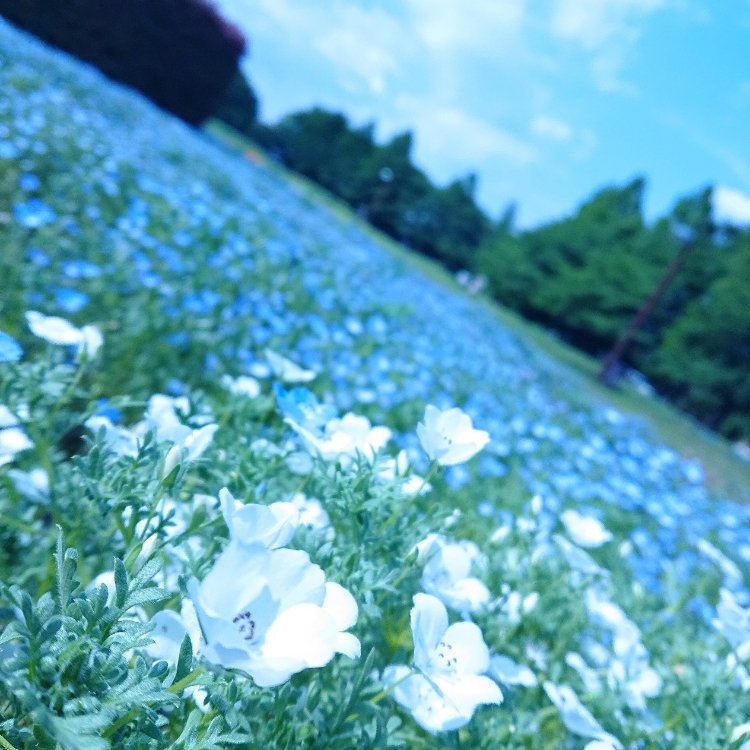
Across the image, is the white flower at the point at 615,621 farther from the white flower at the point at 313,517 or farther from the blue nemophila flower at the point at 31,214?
the blue nemophila flower at the point at 31,214

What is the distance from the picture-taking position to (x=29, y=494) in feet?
4.25

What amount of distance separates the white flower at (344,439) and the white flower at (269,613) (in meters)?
0.38

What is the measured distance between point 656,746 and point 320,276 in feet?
17.1

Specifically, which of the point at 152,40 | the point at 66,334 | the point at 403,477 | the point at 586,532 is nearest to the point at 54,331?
the point at 66,334

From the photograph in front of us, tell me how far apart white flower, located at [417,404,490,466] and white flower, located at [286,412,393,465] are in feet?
0.34

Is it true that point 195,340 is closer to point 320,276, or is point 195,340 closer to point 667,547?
point 320,276

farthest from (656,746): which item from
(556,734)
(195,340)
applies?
(195,340)

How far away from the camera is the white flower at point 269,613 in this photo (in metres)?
0.63

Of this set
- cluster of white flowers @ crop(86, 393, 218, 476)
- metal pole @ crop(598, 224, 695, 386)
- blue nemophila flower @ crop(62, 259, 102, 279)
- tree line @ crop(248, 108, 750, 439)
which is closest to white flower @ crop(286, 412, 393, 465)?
cluster of white flowers @ crop(86, 393, 218, 476)

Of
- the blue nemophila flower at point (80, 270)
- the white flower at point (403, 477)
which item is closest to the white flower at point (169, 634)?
the white flower at point (403, 477)

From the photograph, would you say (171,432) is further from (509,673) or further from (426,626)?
(509,673)

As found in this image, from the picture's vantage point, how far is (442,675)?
1006mm

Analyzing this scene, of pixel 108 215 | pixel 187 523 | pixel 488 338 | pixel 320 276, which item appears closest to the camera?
pixel 187 523

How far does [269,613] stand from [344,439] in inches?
18.5
